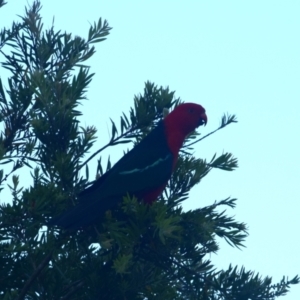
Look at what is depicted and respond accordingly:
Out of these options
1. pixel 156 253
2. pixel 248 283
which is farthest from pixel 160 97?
pixel 248 283

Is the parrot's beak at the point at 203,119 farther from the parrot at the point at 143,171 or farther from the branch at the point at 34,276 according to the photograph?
the branch at the point at 34,276

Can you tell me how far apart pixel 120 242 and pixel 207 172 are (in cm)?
73

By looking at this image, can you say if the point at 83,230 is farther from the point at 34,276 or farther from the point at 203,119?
the point at 203,119

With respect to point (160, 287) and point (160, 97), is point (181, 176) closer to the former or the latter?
point (160, 97)

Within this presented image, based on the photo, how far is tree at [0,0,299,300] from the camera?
2516 millimetres

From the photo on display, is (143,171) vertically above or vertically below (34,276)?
above

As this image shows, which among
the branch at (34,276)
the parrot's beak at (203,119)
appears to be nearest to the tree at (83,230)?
the branch at (34,276)

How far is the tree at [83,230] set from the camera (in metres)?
2.52

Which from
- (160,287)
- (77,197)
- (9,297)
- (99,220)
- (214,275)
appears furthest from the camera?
(99,220)

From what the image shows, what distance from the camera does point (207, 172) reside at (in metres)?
3.14

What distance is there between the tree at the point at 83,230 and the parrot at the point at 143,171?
222mm

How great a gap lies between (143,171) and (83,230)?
113 centimetres

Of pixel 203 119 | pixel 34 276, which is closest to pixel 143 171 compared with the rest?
pixel 203 119

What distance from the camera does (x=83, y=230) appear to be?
9.70 ft
